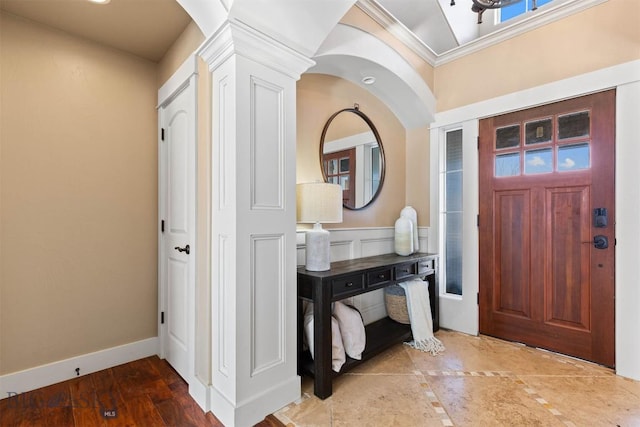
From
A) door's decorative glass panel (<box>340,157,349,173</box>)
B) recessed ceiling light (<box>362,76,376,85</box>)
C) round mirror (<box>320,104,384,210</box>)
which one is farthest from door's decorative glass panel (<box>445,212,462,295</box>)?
recessed ceiling light (<box>362,76,376,85</box>)

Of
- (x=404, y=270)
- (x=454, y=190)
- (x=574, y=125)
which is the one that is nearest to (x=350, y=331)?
(x=404, y=270)

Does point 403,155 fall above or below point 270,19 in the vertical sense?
below

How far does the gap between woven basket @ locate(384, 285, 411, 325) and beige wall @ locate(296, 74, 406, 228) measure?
639 mm

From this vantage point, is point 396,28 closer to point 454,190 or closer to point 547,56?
point 547,56

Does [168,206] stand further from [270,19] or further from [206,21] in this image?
[270,19]

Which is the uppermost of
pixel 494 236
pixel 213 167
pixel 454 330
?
pixel 213 167

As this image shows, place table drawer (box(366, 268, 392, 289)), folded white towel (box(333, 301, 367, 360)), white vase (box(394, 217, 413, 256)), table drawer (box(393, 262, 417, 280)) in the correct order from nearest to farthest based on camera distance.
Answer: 1. folded white towel (box(333, 301, 367, 360))
2. table drawer (box(366, 268, 392, 289))
3. table drawer (box(393, 262, 417, 280))
4. white vase (box(394, 217, 413, 256))

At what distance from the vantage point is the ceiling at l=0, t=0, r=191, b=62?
6.01 feet

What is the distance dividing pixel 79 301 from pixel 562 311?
12.0 feet

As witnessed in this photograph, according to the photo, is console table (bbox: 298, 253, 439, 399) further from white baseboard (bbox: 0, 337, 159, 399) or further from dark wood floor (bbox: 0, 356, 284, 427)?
white baseboard (bbox: 0, 337, 159, 399)

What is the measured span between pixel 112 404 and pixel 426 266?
99.6 inches

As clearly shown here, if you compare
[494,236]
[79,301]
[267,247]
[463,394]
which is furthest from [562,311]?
[79,301]

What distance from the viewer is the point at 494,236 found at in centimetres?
275

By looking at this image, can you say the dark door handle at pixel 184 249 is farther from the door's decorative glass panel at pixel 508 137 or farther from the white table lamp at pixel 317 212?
the door's decorative glass panel at pixel 508 137
